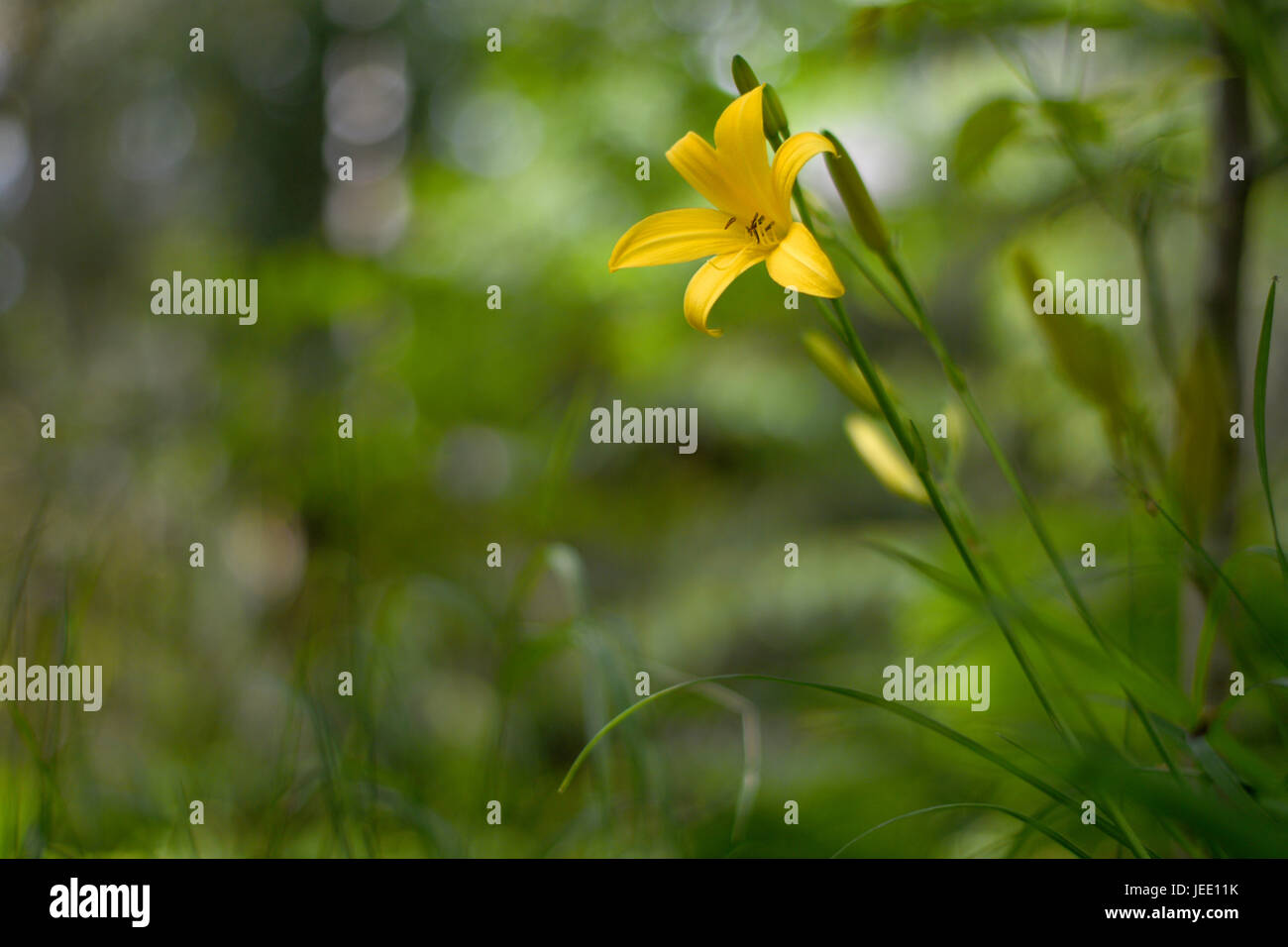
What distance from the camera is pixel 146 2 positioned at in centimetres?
196

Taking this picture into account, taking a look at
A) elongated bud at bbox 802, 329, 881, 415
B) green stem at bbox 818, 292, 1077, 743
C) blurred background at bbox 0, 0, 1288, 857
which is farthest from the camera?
blurred background at bbox 0, 0, 1288, 857

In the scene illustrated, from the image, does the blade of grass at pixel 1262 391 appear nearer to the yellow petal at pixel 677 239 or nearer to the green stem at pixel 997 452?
the green stem at pixel 997 452

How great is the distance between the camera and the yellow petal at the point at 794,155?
0.92 feet

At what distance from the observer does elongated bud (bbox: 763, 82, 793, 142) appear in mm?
328

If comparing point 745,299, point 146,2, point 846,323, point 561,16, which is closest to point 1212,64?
point 846,323

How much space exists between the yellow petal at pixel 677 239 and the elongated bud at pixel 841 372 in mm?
68

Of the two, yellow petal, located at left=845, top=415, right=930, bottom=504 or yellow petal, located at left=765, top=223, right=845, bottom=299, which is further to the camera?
yellow petal, located at left=845, top=415, right=930, bottom=504

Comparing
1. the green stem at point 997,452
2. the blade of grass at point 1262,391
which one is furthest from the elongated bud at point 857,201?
the blade of grass at point 1262,391

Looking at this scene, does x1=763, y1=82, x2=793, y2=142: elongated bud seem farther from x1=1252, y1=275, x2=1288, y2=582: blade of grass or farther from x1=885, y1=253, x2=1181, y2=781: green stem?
x1=1252, y1=275, x2=1288, y2=582: blade of grass

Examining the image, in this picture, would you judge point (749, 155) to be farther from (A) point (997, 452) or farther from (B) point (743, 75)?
(A) point (997, 452)

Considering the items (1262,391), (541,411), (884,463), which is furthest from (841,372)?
(541,411)

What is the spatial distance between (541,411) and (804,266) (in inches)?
68.7

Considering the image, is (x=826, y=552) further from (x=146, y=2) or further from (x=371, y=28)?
(x=146, y=2)

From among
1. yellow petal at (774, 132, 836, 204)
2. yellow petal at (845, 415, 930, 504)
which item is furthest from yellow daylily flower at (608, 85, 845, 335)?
yellow petal at (845, 415, 930, 504)
